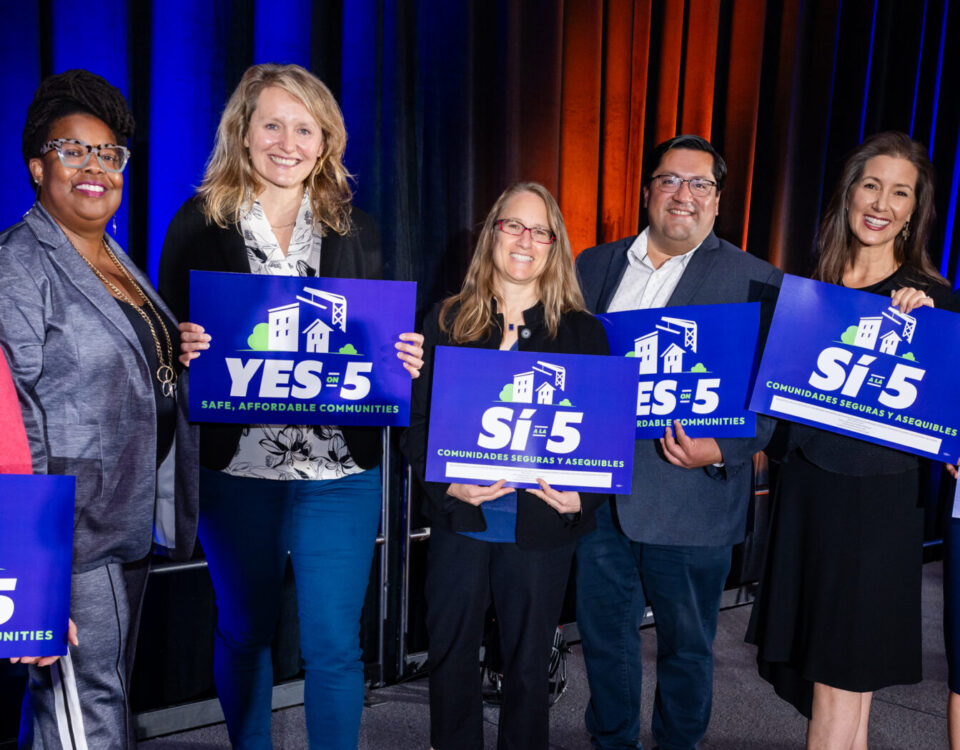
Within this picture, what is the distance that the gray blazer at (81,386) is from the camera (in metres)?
1.32

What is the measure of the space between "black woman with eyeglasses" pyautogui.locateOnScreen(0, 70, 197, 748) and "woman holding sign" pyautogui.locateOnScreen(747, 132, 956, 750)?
1.53 m

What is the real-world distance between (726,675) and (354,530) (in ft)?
6.21

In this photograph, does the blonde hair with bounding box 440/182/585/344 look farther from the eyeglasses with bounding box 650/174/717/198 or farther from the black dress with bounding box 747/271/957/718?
the black dress with bounding box 747/271/957/718

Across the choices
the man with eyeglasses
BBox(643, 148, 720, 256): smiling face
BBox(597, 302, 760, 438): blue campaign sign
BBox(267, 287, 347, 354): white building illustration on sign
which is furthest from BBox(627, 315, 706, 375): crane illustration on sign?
BBox(267, 287, 347, 354): white building illustration on sign

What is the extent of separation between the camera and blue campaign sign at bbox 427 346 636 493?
1.68m

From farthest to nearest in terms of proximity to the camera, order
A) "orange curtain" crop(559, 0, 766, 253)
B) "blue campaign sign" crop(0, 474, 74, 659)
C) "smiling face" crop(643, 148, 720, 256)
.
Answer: "orange curtain" crop(559, 0, 766, 253), "smiling face" crop(643, 148, 720, 256), "blue campaign sign" crop(0, 474, 74, 659)

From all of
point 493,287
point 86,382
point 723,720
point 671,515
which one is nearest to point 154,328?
point 86,382

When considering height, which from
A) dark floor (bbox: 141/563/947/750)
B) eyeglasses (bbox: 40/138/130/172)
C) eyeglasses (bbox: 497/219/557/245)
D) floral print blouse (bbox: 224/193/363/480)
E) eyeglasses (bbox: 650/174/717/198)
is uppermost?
eyeglasses (bbox: 650/174/717/198)

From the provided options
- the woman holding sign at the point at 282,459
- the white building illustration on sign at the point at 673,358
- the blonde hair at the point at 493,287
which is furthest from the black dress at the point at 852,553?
the woman holding sign at the point at 282,459

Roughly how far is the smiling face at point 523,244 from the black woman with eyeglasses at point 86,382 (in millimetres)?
805

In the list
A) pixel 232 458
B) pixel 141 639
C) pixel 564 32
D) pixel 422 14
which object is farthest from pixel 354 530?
pixel 564 32

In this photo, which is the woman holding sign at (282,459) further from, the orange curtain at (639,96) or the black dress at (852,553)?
the orange curtain at (639,96)

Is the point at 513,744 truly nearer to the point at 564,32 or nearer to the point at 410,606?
the point at 410,606

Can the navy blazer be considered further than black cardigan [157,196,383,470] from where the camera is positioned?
Yes
